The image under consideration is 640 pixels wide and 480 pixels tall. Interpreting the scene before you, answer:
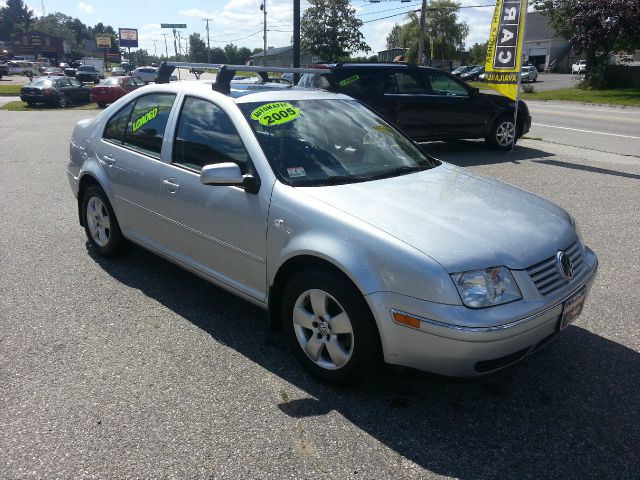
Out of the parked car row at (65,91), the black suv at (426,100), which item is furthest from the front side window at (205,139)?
the parked car row at (65,91)

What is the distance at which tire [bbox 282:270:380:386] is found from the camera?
109 inches

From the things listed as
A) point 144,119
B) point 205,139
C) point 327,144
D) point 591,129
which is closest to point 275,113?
point 327,144

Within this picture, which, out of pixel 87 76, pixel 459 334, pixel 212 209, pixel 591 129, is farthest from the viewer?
pixel 87 76

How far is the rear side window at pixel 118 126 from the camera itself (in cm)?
463

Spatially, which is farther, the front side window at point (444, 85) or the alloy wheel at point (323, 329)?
the front side window at point (444, 85)

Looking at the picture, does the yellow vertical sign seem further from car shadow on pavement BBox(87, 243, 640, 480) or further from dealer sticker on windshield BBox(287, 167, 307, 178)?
dealer sticker on windshield BBox(287, 167, 307, 178)

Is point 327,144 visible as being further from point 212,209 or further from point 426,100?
point 426,100

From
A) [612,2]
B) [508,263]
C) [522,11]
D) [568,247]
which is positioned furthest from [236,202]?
[612,2]

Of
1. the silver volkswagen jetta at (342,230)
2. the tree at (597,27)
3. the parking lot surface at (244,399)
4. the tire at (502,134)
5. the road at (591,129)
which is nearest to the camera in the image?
the parking lot surface at (244,399)

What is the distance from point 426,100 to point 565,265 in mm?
8325

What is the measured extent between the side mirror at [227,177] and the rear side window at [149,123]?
1.05 meters

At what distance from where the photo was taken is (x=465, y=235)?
2770 millimetres

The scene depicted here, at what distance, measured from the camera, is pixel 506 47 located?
11.1 meters

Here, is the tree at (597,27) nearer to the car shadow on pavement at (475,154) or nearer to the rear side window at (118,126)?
the car shadow on pavement at (475,154)
